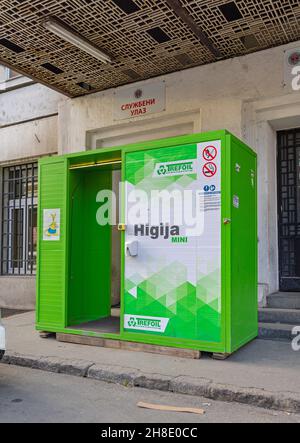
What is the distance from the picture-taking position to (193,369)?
5.10m

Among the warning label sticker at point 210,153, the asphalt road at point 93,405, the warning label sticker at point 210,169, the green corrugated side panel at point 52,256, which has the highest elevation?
the warning label sticker at point 210,153

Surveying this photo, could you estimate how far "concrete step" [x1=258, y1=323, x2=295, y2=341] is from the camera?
6254mm

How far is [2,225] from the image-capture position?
11.3 m

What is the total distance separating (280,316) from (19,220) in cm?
697

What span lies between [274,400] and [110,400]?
1.60m

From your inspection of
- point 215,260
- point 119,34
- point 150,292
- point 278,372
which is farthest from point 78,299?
point 119,34

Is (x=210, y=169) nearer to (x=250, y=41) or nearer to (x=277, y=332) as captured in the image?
(x=277, y=332)

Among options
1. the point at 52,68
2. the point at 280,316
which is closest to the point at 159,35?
the point at 52,68

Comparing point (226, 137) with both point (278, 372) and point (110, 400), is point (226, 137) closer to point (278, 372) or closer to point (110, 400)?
point (278, 372)

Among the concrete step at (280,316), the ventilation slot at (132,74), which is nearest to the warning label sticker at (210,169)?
the concrete step at (280,316)

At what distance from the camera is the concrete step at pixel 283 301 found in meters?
6.90

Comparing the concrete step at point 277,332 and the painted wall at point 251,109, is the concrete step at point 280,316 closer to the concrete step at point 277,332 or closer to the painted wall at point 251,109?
the concrete step at point 277,332

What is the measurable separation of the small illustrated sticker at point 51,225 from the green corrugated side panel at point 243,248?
2.76m

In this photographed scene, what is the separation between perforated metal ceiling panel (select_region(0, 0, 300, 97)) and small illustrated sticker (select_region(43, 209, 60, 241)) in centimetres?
291
